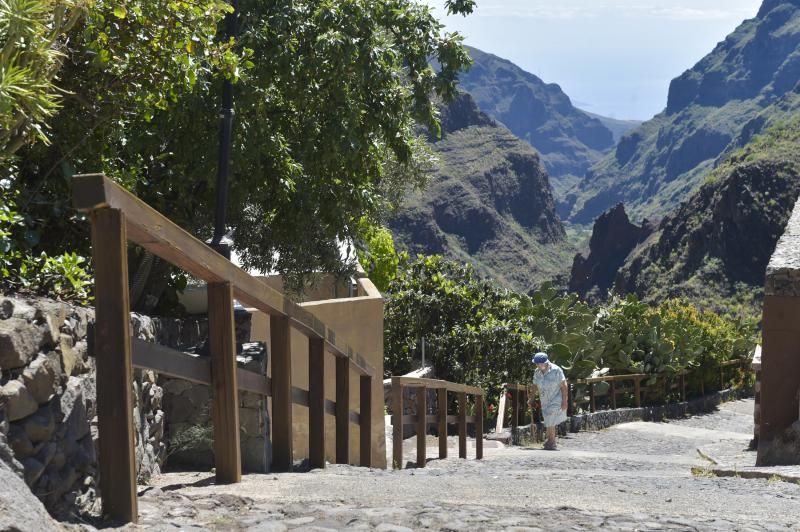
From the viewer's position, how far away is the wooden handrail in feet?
14.1

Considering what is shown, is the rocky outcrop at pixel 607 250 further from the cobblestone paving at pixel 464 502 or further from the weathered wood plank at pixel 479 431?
the cobblestone paving at pixel 464 502

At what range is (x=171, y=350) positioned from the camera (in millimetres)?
5238

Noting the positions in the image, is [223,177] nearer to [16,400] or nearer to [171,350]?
[171,350]

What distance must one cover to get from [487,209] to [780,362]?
398 ft

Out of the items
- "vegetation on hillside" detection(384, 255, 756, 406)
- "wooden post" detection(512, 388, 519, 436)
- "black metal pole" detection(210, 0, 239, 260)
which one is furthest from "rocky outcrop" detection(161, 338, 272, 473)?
"vegetation on hillside" detection(384, 255, 756, 406)

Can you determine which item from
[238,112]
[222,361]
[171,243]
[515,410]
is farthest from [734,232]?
[171,243]

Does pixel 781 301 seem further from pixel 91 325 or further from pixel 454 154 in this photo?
pixel 454 154

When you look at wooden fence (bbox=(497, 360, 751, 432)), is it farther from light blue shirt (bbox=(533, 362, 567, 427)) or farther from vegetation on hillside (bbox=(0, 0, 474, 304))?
vegetation on hillside (bbox=(0, 0, 474, 304))

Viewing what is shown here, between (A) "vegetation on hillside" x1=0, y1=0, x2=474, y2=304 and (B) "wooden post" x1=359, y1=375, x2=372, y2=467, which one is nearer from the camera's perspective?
(A) "vegetation on hillside" x1=0, y1=0, x2=474, y2=304

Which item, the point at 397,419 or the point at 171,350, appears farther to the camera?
the point at 397,419

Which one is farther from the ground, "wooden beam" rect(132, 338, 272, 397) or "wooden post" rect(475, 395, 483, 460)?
"wooden beam" rect(132, 338, 272, 397)

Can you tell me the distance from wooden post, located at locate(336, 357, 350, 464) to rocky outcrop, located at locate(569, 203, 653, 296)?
113735 millimetres

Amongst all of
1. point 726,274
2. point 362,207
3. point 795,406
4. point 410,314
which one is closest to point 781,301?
point 795,406

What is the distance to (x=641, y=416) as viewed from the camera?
22203mm
